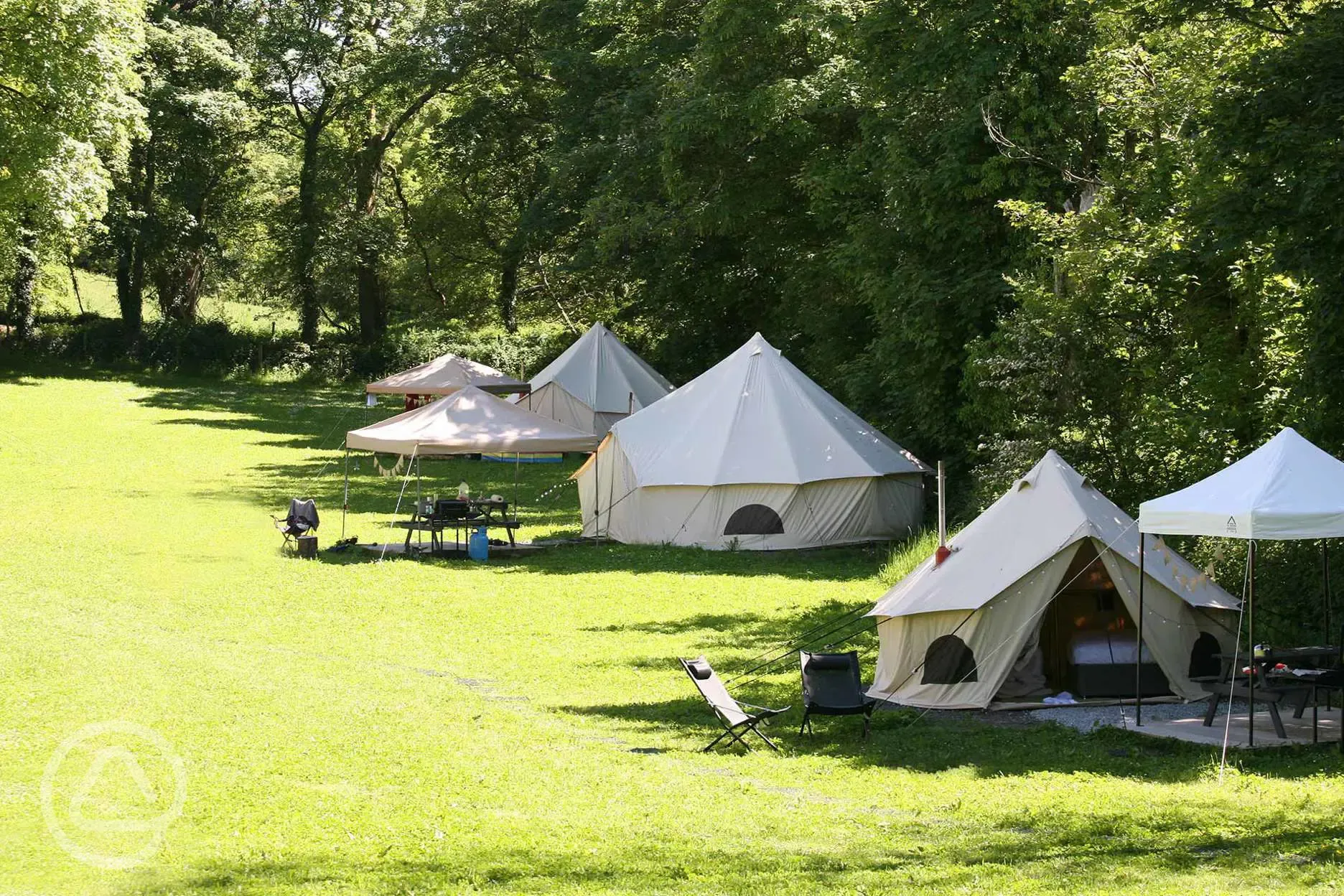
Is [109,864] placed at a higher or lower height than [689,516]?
lower

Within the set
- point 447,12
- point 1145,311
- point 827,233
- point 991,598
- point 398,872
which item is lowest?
point 398,872

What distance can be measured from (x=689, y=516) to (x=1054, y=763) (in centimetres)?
1280

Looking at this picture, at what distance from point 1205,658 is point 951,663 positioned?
7.83ft

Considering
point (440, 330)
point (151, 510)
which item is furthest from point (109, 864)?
point (440, 330)

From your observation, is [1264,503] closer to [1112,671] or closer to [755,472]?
[1112,671]

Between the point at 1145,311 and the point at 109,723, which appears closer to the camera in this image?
the point at 109,723

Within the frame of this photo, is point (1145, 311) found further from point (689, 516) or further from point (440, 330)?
point (440, 330)

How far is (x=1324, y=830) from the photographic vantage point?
8.48 m

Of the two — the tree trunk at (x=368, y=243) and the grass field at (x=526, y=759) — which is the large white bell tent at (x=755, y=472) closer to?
the grass field at (x=526, y=759)

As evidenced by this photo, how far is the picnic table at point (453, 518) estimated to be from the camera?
2189 centimetres

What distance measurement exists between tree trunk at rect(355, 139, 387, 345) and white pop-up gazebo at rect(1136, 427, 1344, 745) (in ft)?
142

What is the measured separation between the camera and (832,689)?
1195cm

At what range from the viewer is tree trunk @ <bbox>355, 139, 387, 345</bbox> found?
2055 inches
